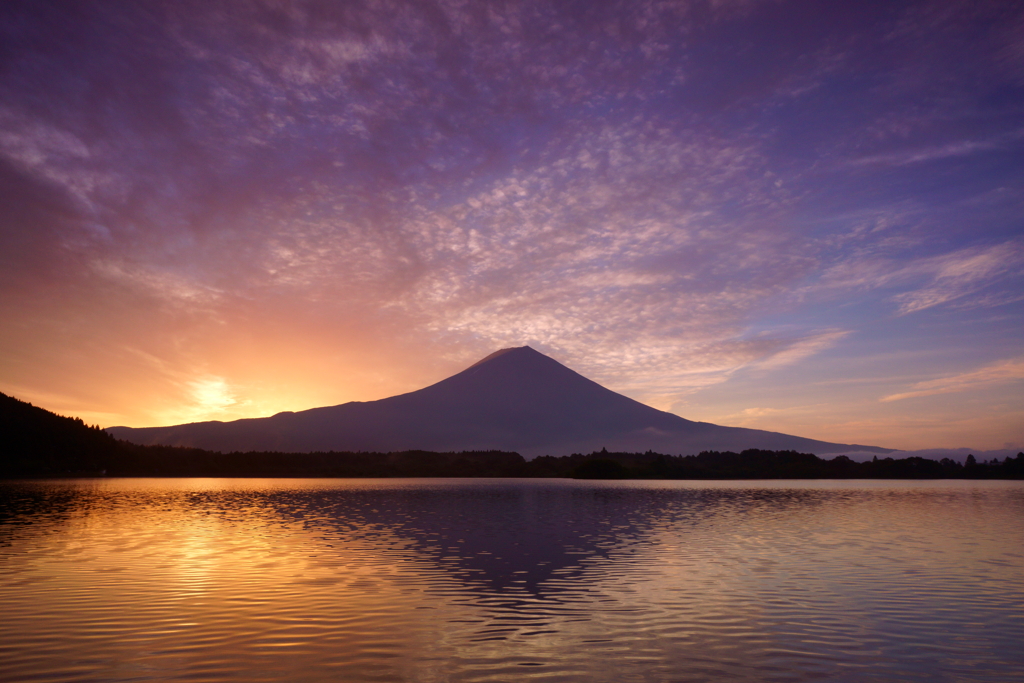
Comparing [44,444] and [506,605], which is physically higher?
[44,444]

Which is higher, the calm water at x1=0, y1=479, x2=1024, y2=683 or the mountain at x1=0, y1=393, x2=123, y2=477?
the mountain at x1=0, y1=393, x2=123, y2=477

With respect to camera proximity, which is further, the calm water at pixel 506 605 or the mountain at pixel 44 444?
the mountain at pixel 44 444

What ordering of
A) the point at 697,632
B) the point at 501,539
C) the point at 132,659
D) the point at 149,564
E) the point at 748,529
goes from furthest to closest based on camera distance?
the point at 748,529 → the point at 501,539 → the point at 149,564 → the point at 697,632 → the point at 132,659

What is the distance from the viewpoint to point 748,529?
43.0m

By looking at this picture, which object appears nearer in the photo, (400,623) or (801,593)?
(400,623)

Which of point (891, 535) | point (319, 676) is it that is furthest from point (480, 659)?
point (891, 535)

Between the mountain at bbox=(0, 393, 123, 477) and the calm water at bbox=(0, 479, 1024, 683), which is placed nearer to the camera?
the calm water at bbox=(0, 479, 1024, 683)

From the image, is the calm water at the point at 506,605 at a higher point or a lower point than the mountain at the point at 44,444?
lower

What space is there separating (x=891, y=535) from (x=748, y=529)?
840cm

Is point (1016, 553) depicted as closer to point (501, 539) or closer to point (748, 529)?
point (748, 529)

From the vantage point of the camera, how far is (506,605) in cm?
1958

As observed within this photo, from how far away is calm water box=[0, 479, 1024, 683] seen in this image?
45.5 feet

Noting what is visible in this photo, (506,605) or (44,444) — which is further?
(44,444)

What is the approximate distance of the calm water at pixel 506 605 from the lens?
45.5ft
